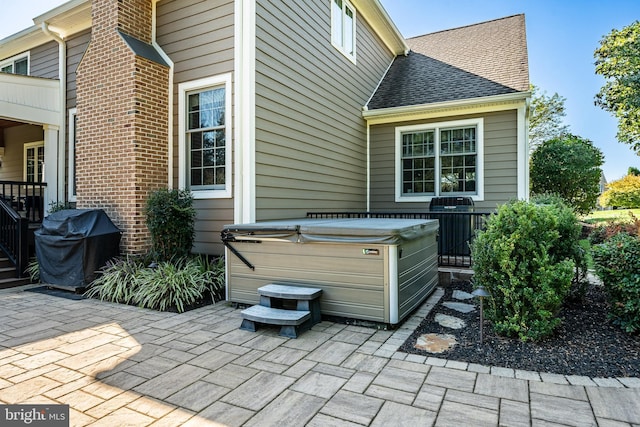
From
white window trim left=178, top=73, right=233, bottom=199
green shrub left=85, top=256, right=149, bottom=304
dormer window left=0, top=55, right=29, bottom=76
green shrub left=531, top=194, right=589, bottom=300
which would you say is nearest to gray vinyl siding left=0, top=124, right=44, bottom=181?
dormer window left=0, top=55, right=29, bottom=76

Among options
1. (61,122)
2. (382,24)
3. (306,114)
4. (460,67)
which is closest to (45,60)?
(61,122)

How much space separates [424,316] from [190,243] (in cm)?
329

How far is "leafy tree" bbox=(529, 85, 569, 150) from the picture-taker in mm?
18906

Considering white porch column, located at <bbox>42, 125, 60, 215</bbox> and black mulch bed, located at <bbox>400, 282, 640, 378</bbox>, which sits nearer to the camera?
black mulch bed, located at <bbox>400, 282, 640, 378</bbox>

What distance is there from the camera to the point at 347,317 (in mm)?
3654

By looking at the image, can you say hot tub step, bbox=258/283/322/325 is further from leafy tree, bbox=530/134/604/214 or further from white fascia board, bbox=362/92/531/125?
leafy tree, bbox=530/134/604/214

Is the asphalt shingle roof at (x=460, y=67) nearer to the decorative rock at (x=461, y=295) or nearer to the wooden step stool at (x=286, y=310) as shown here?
the decorative rock at (x=461, y=295)

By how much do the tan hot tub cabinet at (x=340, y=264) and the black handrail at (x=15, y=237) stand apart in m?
3.61

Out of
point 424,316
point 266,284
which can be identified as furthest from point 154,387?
point 424,316

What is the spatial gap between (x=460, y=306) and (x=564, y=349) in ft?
4.46

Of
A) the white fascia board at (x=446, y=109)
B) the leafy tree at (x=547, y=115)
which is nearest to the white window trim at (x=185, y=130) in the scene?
the white fascia board at (x=446, y=109)

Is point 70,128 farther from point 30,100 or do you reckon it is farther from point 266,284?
point 266,284

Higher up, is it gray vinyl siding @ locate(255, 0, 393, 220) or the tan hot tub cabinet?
gray vinyl siding @ locate(255, 0, 393, 220)

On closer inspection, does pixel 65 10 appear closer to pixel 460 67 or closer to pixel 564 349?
pixel 460 67
